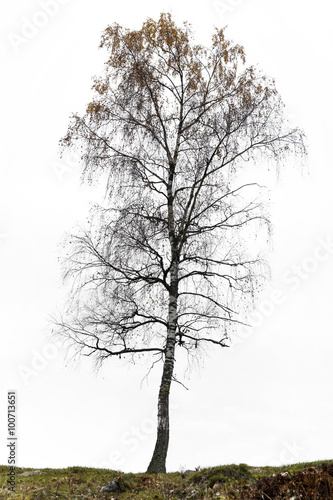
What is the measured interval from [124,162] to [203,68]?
400 centimetres

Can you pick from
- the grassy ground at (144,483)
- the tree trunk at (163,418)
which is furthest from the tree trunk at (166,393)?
the grassy ground at (144,483)

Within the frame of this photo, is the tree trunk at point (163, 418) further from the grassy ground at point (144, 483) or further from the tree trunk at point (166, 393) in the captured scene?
the grassy ground at point (144, 483)

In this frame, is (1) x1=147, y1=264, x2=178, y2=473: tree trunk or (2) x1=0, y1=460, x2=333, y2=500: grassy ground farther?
(1) x1=147, y1=264, x2=178, y2=473: tree trunk

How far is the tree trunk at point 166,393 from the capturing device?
11344 mm

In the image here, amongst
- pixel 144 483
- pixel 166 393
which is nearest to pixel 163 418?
pixel 166 393

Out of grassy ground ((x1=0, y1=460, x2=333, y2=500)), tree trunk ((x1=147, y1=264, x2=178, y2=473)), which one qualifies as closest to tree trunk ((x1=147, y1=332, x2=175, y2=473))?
tree trunk ((x1=147, y1=264, x2=178, y2=473))

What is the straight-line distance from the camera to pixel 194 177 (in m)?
13.3

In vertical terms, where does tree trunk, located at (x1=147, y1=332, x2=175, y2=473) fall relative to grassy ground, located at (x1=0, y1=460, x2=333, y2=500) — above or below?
above

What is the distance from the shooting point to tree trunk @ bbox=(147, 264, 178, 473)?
37.2 feet

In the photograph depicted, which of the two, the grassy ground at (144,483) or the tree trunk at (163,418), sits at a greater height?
the tree trunk at (163,418)

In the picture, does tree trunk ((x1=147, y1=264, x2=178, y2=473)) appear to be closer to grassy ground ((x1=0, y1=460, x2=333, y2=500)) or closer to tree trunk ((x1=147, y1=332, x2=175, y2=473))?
tree trunk ((x1=147, y1=332, x2=175, y2=473))

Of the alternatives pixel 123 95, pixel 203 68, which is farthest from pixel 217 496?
pixel 203 68

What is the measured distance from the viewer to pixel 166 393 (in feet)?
39.1

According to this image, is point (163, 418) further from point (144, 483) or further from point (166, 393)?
point (144, 483)
